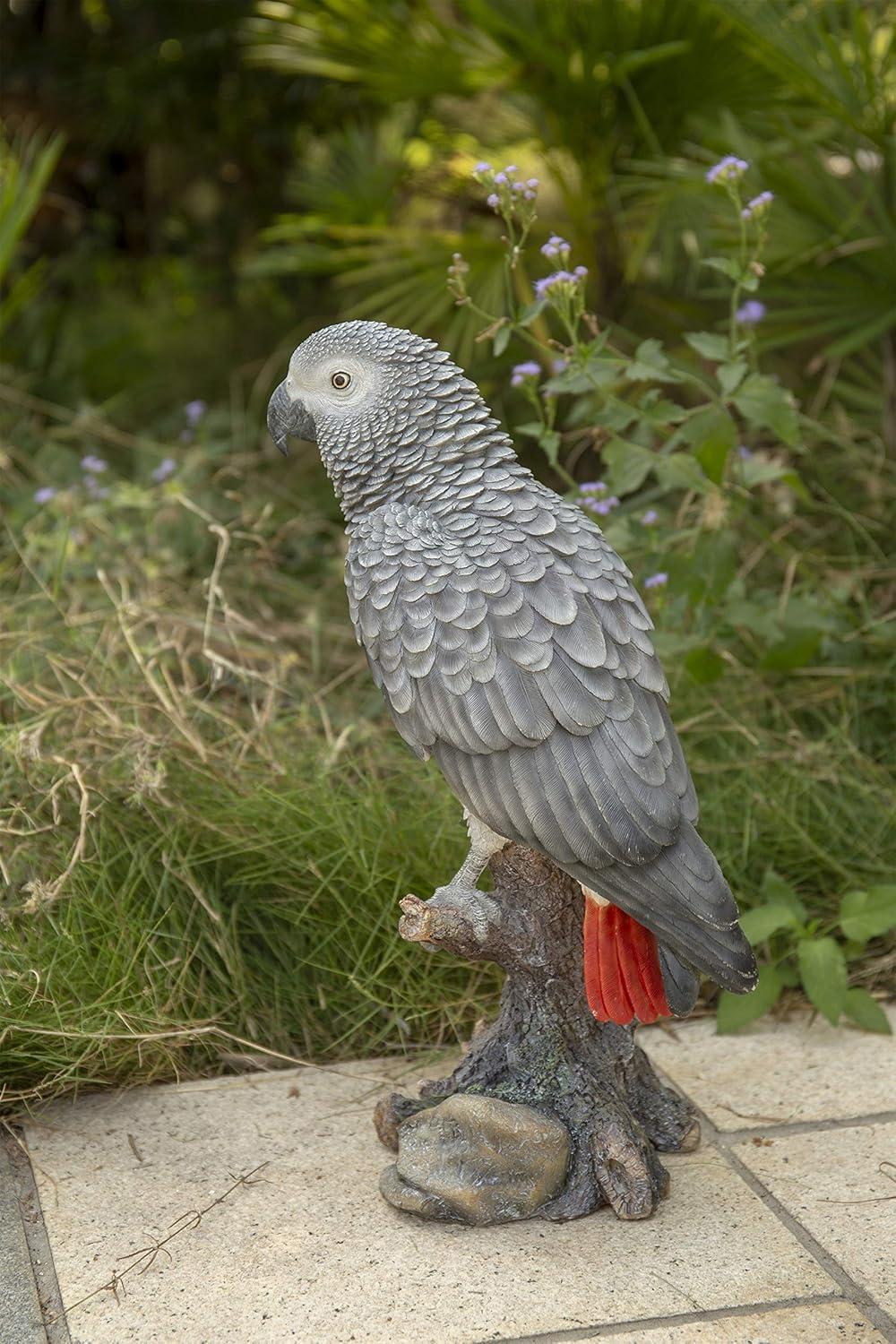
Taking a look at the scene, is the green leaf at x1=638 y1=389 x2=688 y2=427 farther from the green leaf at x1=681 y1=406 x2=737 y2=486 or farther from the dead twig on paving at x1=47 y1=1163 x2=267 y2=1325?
the dead twig on paving at x1=47 y1=1163 x2=267 y2=1325

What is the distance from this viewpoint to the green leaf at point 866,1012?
9.64ft

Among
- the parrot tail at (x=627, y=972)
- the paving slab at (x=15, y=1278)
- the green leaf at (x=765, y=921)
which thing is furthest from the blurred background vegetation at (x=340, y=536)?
the parrot tail at (x=627, y=972)

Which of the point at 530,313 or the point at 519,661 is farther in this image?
the point at 530,313

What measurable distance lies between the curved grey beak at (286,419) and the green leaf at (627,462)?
97cm

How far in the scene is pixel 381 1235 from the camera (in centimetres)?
230

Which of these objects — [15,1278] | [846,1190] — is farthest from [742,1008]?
[15,1278]

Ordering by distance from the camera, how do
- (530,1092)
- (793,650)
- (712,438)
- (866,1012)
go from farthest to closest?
(793,650)
(712,438)
(866,1012)
(530,1092)

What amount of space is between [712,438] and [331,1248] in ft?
6.23

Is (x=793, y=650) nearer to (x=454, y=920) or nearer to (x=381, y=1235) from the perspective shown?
(x=454, y=920)

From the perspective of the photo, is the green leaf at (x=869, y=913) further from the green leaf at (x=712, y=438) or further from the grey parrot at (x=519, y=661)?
the green leaf at (x=712, y=438)

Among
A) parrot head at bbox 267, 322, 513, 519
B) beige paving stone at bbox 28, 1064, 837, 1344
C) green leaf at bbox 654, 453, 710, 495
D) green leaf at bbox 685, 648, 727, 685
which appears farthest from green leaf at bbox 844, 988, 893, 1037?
parrot head at bbox 267, 322, 513, 519

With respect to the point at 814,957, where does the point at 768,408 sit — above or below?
above

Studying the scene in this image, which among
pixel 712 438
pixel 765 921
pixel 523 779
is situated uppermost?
pixel 712 438

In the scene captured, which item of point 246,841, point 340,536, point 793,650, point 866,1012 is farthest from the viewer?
point 340,536
